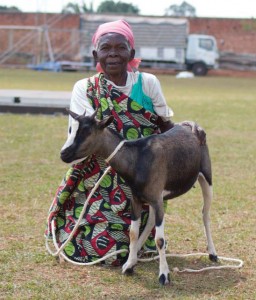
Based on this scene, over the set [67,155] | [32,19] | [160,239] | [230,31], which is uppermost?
[67,155]

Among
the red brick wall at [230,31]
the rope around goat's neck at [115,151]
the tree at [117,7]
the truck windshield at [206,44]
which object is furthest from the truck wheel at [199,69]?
the rope around goat's neck at [115,151]

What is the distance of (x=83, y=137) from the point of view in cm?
478

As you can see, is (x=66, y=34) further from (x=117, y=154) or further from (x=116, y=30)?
(x=117, y=154)

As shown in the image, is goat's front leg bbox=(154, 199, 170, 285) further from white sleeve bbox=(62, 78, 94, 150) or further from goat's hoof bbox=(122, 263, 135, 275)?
white sleeve bbox=(62, 78, 94, 150)

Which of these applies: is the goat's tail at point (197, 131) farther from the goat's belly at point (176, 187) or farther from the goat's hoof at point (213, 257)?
the goat's hoof at point (213, 257)

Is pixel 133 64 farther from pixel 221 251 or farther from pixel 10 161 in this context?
pixel 10 161

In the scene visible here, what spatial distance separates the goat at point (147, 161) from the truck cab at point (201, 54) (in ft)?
128

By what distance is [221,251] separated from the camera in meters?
5.97

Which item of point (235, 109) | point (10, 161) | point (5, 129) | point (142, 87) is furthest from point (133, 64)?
point (235, 109)

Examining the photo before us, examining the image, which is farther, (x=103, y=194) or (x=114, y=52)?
(x=103, y=194)

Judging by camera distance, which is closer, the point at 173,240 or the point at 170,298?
the point at 170,298

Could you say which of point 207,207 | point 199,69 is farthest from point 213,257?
point 199,69

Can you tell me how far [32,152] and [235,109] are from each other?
Answer: 31.0ft

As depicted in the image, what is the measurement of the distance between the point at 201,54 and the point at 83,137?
3962 cm
